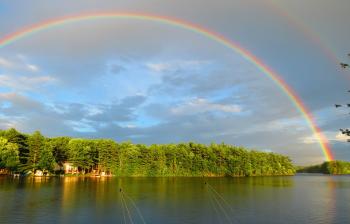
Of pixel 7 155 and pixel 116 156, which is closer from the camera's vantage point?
pixel 7 155

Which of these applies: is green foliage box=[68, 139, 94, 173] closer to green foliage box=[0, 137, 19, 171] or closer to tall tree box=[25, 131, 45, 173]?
tall tree box=[25, 131, 45, 173]

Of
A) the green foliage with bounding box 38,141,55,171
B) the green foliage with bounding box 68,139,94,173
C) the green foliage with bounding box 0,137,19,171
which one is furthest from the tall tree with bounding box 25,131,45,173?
the green foliage with bounding box 68,139,94,173

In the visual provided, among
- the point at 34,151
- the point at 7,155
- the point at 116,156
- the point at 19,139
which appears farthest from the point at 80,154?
the point at 7,155

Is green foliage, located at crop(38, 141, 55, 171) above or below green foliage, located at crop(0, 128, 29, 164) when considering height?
below

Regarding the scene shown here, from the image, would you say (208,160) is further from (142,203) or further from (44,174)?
(142,203)

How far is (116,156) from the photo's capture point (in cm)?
16588

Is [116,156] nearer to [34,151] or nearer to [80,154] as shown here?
[80,154]

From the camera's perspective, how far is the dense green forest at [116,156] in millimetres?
133125

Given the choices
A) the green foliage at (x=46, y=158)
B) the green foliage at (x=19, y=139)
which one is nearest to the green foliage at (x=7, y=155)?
the green foliage at (x=19, y=139)

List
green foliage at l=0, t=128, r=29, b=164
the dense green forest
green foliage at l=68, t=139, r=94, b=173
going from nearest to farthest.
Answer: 1. green foliage at l=0, t=128, r=29, b=164
2. the dense green forest
3. green foliage at l=68, t=139, r=94, b=173

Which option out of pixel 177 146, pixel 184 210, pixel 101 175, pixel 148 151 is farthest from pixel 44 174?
pixel 184 210

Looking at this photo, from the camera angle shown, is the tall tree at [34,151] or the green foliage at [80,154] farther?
the green foliage at [80,154]

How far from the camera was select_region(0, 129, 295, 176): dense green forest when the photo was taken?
133125mm

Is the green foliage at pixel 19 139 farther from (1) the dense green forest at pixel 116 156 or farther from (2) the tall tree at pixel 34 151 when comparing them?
(2) the tall tree at pixel 34 151
